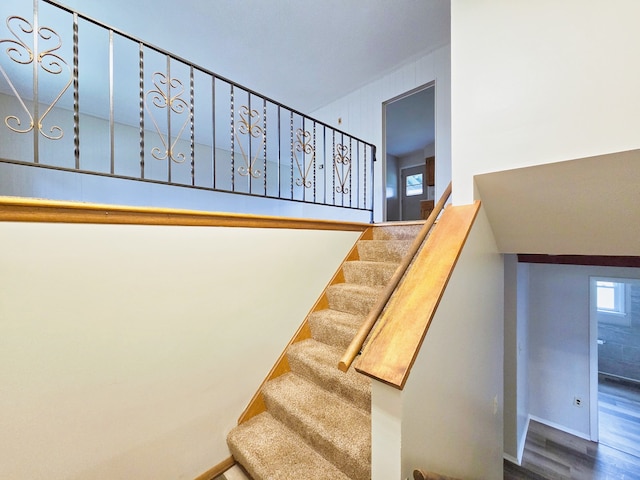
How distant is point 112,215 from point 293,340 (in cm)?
150

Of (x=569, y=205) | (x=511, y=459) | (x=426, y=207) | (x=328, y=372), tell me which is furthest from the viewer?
(x=426, y=207)

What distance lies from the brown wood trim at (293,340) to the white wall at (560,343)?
2.90 metres

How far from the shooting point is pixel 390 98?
3.91 meters

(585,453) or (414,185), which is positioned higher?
(414,185)

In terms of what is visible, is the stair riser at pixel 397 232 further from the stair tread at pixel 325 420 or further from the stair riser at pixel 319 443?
the stair riser at pixel 319 443

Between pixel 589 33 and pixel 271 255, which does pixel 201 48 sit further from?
pixel 589 33

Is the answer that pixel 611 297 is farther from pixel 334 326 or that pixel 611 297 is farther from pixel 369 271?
pixel 334 326

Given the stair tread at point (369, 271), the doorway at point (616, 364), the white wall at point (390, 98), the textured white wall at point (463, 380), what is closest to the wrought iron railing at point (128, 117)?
the white wall at point (390, 98)

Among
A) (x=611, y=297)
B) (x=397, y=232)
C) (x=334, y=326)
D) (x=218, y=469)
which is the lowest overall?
(x=218, y=469)

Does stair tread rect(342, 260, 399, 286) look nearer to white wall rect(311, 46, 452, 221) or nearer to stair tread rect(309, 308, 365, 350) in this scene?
stair tread rect(309, 308, 365, 350)

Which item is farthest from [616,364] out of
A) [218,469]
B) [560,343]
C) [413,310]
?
[218,469]

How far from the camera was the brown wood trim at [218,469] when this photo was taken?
1664 millimetres

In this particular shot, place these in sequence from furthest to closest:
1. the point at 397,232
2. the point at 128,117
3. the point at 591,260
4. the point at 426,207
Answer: the point at 426,207
the point at 128,117
the point at 591,260
the point at 397,232

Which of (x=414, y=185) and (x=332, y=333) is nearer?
(x=332, y=333)
